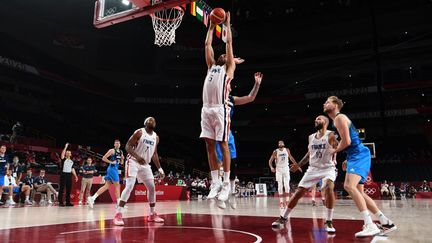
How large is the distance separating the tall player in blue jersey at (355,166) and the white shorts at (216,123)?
1.53 m

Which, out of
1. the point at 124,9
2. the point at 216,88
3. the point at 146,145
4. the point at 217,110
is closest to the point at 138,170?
the point at 146,145

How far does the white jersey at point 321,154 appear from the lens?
19.1 feet

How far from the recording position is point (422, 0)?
2731 centimetres

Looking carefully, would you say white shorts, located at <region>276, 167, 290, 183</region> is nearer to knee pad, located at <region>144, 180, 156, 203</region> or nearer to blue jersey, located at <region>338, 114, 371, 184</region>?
knee pad, located at <region>144, 180, 156, 203</region>

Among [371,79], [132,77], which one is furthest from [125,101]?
[371,79]

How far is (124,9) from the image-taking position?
10.3 metres

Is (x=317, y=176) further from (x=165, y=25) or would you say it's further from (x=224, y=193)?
(x=165, y=25)

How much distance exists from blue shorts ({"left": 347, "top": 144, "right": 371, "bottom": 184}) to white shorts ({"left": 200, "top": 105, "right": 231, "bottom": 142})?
5.96 feet

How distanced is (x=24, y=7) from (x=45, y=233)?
25631mm

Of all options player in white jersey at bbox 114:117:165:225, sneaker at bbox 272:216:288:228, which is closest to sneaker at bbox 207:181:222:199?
sneaker at bbox 272:216:288:228

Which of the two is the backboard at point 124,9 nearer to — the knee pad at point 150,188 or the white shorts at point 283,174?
the knee pad at point 150,188

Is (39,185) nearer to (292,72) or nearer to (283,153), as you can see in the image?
(283,153)

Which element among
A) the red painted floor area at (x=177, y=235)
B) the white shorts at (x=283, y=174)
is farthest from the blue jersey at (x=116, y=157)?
the red painted floor area at (x=177, y=235)

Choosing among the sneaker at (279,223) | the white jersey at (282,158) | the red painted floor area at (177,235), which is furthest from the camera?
the white jersey at (282,158)
